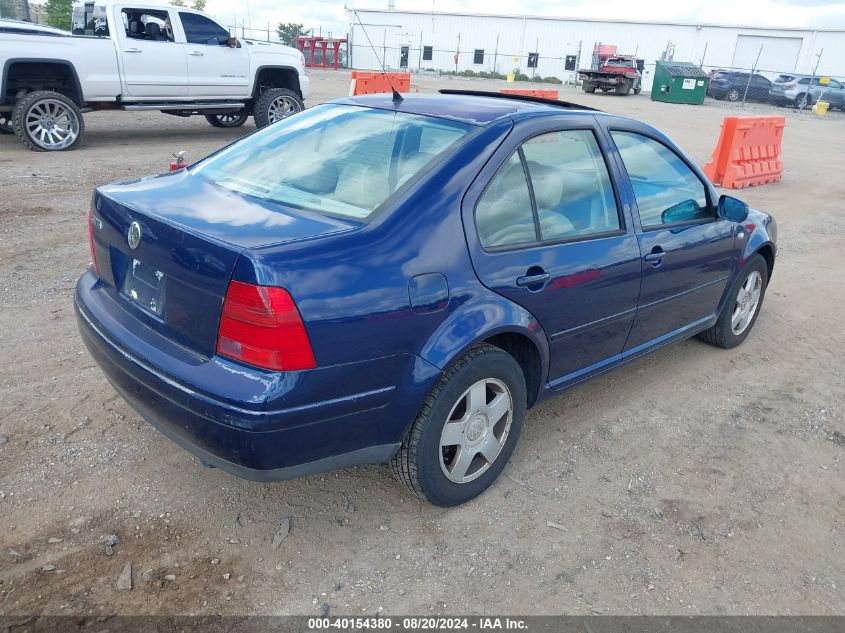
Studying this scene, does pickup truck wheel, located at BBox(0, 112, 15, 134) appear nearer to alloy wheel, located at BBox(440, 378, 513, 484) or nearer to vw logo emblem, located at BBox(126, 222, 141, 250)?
vw logo emblem, located at BBox(126, 222, 141, 250)

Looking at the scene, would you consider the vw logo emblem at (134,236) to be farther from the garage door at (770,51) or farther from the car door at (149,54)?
the garage door at (770,51)

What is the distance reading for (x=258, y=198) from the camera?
281 cm

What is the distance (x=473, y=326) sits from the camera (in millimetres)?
2646

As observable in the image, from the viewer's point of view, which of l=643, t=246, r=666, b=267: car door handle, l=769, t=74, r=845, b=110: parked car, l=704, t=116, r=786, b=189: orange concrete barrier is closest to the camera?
l=643, t=246, r=666, b=267: car door handle

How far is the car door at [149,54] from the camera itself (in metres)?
10.0

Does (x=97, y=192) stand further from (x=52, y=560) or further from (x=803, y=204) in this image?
(x=803, y=204)

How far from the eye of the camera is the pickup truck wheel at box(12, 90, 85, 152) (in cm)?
918

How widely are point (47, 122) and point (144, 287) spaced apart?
8.50 m

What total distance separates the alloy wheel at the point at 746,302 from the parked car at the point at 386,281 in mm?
1173

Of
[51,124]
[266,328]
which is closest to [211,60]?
[51,124]

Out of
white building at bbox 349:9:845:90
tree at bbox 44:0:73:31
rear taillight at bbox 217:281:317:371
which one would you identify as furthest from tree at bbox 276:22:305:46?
rear taillight at bbox 217:281:317:371

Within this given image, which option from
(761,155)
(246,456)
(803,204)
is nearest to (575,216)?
(246,456)

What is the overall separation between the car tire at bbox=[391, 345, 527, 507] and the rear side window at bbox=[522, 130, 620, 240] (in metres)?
0.67

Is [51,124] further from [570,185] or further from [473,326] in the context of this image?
[473,326]
